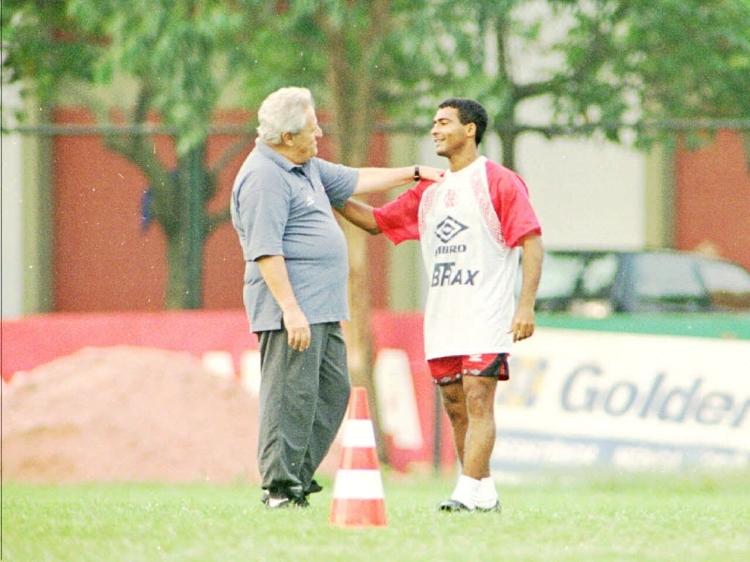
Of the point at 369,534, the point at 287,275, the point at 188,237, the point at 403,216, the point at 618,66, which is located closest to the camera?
the point at 369,534

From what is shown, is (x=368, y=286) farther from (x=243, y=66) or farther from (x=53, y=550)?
(x=53, y=550)

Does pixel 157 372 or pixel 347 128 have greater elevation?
pixel 347 128

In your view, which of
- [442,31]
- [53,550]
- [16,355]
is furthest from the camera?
[16,355]

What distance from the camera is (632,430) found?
45.3 feet

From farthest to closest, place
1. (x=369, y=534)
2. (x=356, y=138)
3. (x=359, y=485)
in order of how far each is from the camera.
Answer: (x=356, y=138) → (x=359, y=485) → (x=369, y=534)

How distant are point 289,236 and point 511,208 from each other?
94cm

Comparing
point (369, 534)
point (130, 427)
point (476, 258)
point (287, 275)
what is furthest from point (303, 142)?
point (130, 427)

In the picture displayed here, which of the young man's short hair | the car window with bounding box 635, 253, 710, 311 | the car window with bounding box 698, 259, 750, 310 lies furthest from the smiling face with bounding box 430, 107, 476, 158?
the car window with bounding box 698, 259, 750, 310

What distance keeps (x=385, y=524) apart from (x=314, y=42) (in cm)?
751

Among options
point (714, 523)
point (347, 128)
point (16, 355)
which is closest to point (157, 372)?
point (16, 355)

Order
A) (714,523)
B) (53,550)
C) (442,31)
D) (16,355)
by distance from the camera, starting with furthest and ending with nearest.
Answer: (16,355), (442,31), (714,523), (53,550)

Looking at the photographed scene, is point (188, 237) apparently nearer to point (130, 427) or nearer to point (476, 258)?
point (130, 427)

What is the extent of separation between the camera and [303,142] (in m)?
8.00

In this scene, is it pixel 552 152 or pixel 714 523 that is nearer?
pixel 714 523
